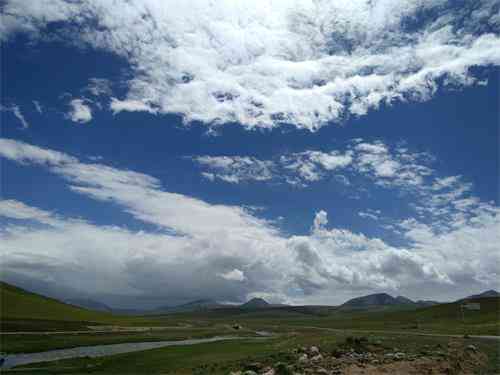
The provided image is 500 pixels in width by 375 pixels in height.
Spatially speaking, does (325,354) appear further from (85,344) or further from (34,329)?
(34,329)

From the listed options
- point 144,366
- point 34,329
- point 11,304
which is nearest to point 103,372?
point 144,366

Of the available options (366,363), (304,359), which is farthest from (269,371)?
(366,363)

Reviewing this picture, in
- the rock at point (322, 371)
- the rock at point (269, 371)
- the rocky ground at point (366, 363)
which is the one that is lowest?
the rock at point (269, 371)

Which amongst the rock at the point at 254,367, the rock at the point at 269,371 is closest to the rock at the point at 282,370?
the rock at the point at 269,371

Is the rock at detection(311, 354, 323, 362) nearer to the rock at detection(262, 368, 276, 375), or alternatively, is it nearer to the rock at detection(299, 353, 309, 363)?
the rock at detection(299, 353, 309, 363)

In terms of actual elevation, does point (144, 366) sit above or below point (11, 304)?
below

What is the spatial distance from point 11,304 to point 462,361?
19239cm

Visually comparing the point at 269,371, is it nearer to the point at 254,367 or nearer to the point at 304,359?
the point at 254,367

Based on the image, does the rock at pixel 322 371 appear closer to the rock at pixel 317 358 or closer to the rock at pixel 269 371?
the rock at pixel 269 371

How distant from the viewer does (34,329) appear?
115750 mm

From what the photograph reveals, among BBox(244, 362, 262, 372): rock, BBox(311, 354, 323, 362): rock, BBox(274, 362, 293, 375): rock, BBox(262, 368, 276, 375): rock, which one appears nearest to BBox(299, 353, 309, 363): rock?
BBox(311, 354, 323, 362): rock

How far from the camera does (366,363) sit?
41812mm

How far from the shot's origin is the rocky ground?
37.6m

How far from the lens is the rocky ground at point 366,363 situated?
37.6 meters
